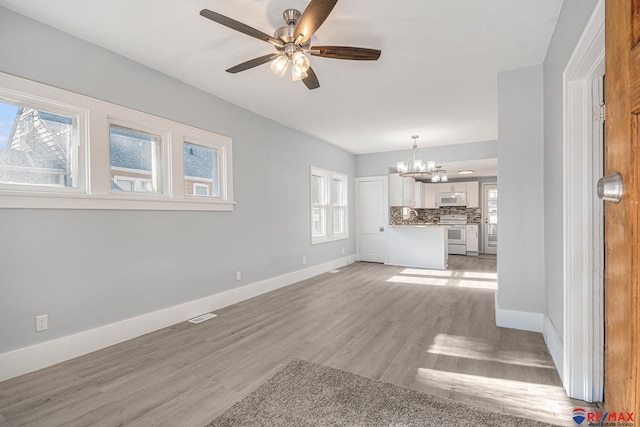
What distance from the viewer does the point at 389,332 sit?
3.05 meters

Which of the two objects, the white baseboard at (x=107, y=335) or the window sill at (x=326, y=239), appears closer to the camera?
the white baseboard at (x=107, y=335)

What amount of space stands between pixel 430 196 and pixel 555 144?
724cm

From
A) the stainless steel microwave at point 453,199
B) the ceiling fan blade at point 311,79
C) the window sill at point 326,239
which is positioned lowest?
the window sill at point 326,239

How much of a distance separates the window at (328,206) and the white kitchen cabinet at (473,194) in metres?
4.27

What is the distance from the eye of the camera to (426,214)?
9.79 metres

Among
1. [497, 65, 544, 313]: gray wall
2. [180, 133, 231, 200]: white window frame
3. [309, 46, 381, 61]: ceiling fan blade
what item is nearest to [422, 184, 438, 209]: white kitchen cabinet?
[497, 65, 544, 313]: gray wall

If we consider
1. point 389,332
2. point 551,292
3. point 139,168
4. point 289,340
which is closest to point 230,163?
point 139,168

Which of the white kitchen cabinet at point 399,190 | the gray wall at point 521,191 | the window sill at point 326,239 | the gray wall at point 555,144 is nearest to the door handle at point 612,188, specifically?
the gray wall at point 555,144

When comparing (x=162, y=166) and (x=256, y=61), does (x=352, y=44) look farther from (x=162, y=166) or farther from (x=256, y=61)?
(x=162, y=166)

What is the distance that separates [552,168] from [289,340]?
9.28 feet

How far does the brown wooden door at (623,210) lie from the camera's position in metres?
0.53

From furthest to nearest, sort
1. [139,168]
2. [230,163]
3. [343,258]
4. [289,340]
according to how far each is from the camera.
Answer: [343,258] < [230,163] < [139,168] < [289,340]

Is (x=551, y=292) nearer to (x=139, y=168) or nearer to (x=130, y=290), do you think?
(x=130, y=290)

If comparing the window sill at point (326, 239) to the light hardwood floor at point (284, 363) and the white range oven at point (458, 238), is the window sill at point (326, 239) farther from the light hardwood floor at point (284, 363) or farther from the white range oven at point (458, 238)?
the white range oven at point (458, 238)
